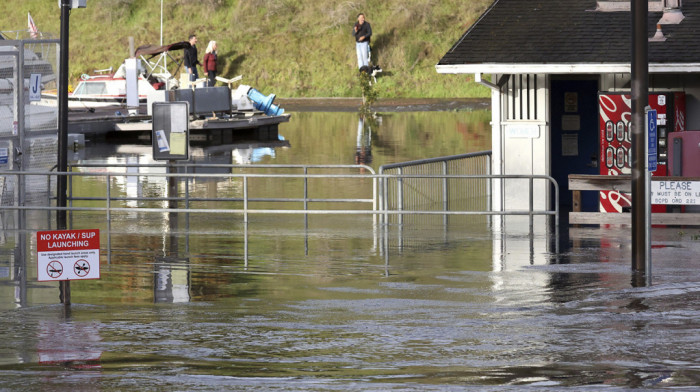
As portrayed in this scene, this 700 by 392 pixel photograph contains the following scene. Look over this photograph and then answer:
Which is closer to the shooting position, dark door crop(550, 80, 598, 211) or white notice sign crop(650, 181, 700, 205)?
white notice sign crop(650, 181, 700, 205)

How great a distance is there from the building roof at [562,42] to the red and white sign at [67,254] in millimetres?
8261

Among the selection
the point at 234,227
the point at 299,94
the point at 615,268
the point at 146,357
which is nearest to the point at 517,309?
the point at 615,268

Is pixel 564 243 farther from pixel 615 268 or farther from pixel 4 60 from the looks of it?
pixel 4 60

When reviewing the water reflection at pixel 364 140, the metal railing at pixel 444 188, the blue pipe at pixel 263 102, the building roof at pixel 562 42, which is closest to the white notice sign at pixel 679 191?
the building roof at pixel 562 42

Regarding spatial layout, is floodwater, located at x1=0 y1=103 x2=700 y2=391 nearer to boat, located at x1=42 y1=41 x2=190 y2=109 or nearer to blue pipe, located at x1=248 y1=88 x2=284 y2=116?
blue pipe, located at x1=248 y1=88 x2=284 y2=116

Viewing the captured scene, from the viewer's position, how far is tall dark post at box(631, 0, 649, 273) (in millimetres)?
12789

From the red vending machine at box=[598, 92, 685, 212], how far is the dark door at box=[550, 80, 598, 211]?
1.94 m

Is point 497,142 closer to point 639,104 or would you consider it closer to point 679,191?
point 679,191

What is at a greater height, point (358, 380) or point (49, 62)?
point (49, 62)

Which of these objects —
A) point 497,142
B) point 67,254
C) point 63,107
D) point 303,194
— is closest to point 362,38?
point 303,194

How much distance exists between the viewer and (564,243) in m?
16.2

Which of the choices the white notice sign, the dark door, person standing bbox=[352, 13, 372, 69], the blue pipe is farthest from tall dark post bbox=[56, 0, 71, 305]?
person standing bbox=[352, 13, 372, 69]

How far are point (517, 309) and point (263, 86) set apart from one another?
4323cm

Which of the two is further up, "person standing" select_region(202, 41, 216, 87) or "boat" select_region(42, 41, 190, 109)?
"person standing" select_region(202, 41, 216, 87)
